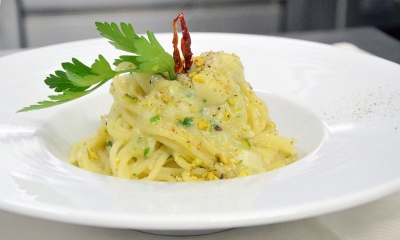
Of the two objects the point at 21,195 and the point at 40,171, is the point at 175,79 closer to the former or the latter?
the point at 40,171

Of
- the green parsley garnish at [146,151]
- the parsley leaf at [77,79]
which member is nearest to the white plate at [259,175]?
the parsley leaf at [77,79]

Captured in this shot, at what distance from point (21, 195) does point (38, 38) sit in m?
4.93

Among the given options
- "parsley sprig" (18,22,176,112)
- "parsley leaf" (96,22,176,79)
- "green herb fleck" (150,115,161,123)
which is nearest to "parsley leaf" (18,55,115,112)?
"parsley sprig" (18,22,176,112)

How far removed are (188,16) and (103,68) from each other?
14.5ft

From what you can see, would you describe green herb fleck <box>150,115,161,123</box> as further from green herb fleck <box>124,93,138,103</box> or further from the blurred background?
the blurred background

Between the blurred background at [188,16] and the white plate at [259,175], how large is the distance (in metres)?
2.92

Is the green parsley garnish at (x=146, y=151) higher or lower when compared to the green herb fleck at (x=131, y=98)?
lower

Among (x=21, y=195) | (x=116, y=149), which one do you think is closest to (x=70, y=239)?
(x=21, y=195)

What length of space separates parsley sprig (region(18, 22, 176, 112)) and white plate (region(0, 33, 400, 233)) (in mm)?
297

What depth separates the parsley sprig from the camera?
217 centimetres

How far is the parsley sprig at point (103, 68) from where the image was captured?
7.13ft

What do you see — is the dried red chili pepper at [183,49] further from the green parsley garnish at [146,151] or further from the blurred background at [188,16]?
the blurred background at [188,16]

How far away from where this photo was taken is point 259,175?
1.90 meters

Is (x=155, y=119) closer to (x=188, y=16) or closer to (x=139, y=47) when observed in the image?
(x=139, y=47)
